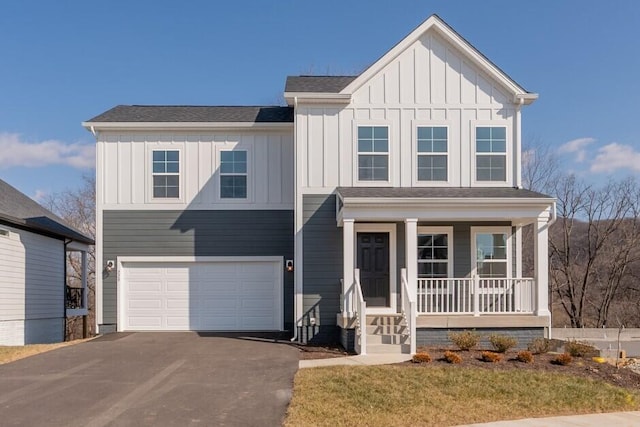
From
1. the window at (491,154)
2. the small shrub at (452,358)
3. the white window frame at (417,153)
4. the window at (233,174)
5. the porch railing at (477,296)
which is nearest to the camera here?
the small shrub at (452,358)

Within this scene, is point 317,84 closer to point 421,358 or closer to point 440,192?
point 440,192

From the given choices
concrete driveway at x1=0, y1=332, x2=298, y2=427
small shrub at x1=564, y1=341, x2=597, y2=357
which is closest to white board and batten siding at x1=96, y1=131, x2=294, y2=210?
concrete driveway at x1=0, y1=332, x2=298, y2=427

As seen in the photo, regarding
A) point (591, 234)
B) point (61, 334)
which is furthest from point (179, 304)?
point (591, 234)

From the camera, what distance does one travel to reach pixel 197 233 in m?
16.2

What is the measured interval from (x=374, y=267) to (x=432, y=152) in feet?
10.5

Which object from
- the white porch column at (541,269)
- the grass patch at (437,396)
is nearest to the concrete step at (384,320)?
the grass patch at (437,396)

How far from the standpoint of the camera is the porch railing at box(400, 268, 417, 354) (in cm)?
1148

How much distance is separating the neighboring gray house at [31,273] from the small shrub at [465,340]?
37.7 feet

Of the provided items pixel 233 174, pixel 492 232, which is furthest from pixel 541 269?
pixel 233 174

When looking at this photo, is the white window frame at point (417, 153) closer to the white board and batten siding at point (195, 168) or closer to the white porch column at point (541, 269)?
the white porch column at point (541, 269)

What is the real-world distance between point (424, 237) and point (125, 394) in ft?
27.6

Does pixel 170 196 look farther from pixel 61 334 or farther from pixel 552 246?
pixel 552 246

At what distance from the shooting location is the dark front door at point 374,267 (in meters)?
14.2

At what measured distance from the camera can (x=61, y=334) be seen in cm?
1916
